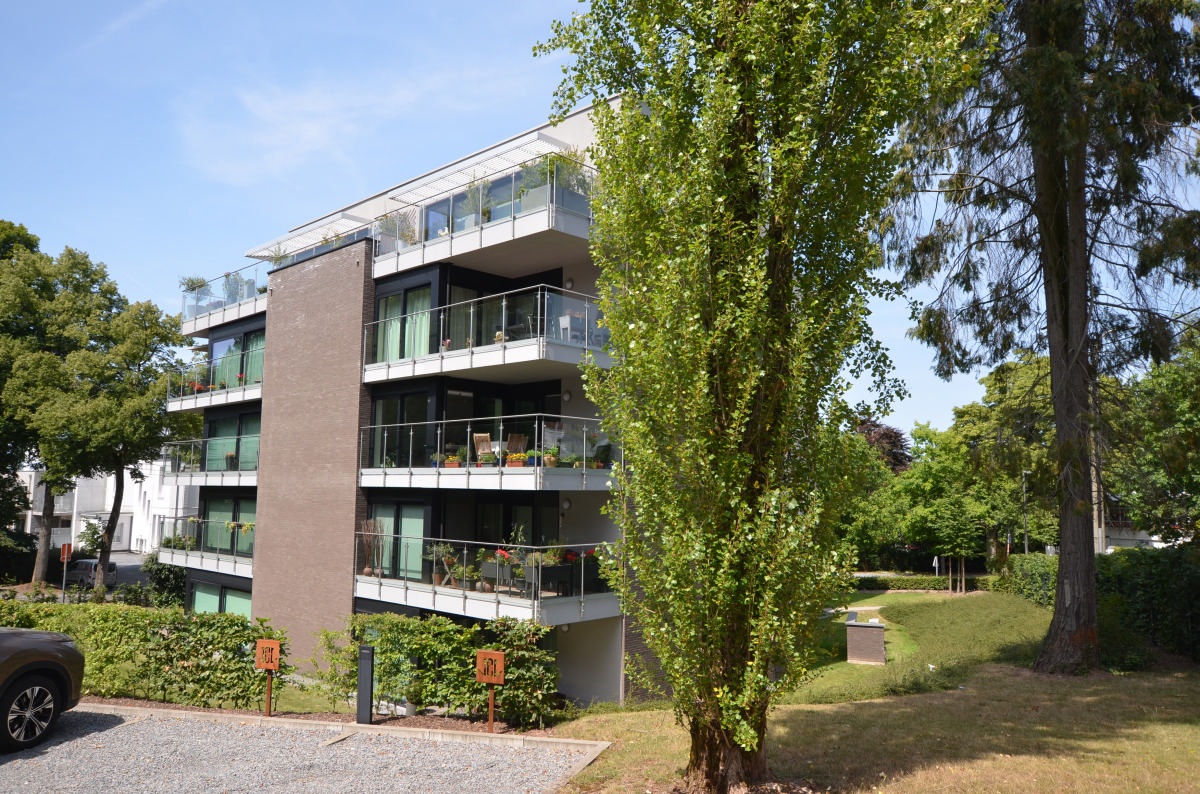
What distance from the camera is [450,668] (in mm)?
12055

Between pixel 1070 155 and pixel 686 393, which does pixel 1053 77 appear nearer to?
pixel 1070 155

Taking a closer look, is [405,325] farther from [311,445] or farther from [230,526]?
[230,526]

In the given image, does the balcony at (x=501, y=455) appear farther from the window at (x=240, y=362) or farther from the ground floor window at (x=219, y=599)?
the ground floor window at (x=219, y=599)

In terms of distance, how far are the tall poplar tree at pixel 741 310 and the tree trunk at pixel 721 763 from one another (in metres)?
0.02

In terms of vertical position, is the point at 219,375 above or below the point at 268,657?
above

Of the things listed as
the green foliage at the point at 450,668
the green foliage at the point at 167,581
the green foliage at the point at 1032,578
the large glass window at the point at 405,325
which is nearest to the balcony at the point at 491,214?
the large glass window at the point at 405,325

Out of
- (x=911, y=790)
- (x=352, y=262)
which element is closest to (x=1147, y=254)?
(x=911, y=790)

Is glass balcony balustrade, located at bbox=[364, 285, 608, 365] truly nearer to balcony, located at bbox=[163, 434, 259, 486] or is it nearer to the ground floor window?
balcony, located at bbox=[163, 434, 259, 486]

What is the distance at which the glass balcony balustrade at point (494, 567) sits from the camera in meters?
14.9

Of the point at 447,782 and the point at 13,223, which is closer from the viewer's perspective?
the point at 447,782

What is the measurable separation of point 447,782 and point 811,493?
16.6 ft

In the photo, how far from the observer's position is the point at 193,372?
26.8 m

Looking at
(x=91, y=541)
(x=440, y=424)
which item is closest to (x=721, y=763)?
(x=440, y=424)

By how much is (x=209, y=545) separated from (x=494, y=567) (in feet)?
44.2
